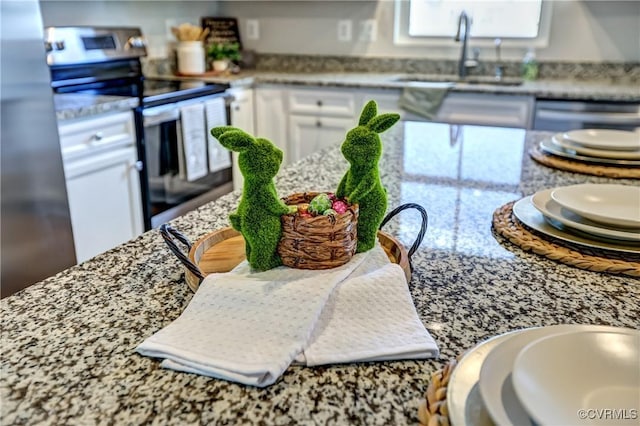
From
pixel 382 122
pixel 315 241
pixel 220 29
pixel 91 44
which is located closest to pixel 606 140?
pixel 382 122

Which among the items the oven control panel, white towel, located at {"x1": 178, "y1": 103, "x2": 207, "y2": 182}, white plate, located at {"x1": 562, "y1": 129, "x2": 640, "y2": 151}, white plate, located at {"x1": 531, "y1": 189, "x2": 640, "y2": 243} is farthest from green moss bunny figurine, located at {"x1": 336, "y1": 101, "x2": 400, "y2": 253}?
the oven control panel

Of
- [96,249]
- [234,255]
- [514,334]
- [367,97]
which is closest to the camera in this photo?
[514,334]

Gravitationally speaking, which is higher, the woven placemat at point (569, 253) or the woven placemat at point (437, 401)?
the woven placemat at point (569, 253)

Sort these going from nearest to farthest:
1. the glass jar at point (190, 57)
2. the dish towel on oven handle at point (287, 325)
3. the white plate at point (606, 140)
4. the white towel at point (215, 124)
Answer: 1. the dish towel on oven handle at point (287, 325)
2. the white plate at point (606, 140)
3. the white towel at point (215, 124)
4. the glass jar at point (190, 57)

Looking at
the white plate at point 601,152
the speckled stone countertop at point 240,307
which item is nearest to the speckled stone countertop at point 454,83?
the white plate at point 601,152

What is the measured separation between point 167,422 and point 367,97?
2.75 metres

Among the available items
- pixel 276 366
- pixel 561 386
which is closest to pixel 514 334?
pixel 561 386

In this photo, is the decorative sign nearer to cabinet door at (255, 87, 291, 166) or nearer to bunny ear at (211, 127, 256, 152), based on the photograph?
cabinet door at (255, 87, 291, 166)

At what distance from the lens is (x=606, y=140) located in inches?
60.4

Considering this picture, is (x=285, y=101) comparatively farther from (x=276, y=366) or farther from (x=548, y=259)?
(x=276, y=366)

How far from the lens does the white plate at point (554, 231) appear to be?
930 mm

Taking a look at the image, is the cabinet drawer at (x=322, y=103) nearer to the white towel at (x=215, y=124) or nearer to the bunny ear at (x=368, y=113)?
the white towel at (x=215, y=124)

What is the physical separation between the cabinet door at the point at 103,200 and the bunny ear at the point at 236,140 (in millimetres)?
1673

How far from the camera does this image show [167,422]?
552mm
